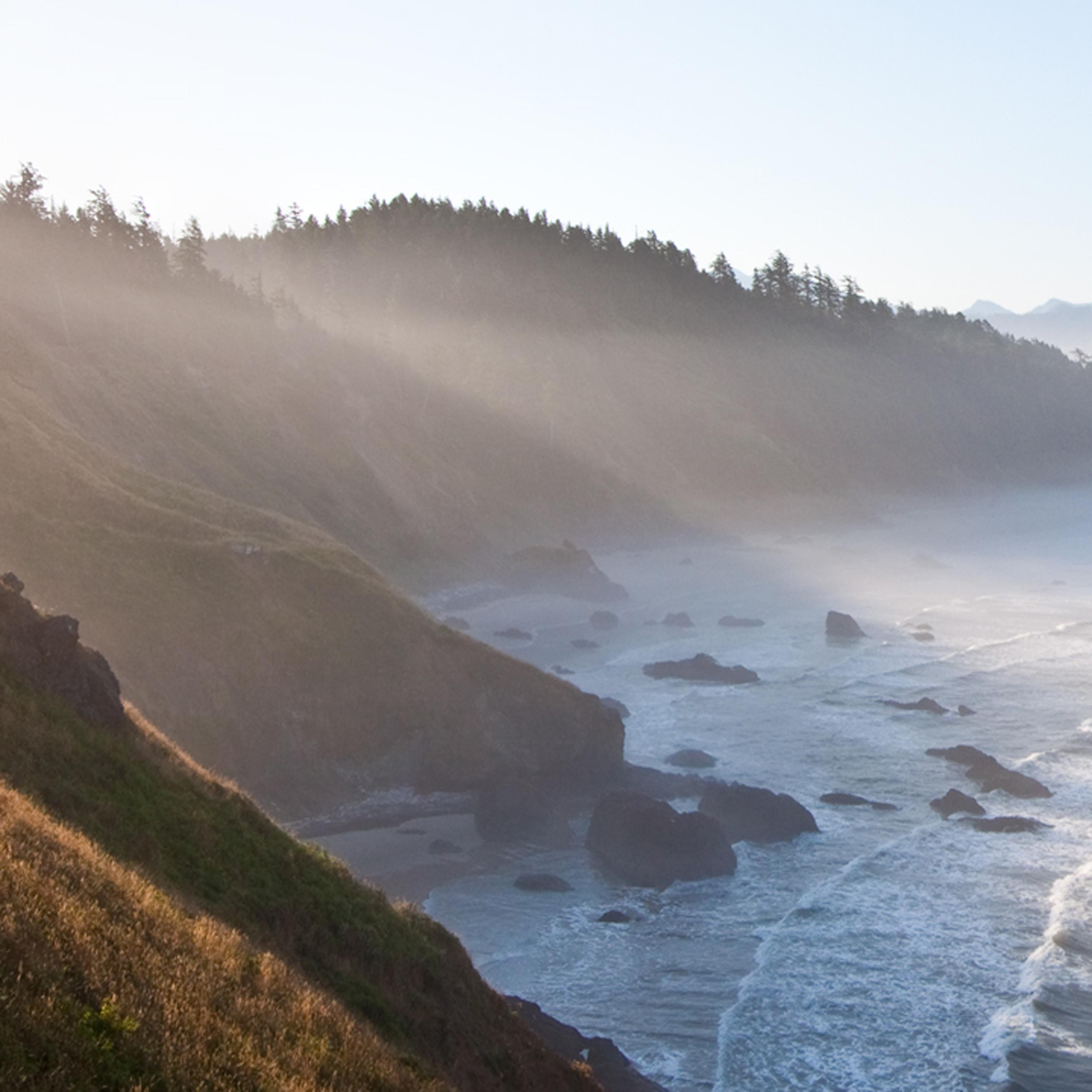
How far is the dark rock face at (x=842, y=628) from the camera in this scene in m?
70.2

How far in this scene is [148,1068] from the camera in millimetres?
9305

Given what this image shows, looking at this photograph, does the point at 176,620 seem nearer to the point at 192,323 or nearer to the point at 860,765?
the point at 860,765

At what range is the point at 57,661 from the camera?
19750 mm

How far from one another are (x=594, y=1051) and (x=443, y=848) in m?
13.3

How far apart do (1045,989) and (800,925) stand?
6334 mm

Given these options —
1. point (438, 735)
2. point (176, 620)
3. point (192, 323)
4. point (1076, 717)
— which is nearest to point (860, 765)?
point (1076, 717)

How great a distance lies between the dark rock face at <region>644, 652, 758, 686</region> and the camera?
58.8 m

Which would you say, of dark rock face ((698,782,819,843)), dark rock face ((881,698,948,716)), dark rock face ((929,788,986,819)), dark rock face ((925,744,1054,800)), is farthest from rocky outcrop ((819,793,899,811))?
dark rock face ((881,698,948,716))

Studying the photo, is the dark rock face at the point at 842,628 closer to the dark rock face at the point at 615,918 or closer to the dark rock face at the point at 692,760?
the dark rock face at the point at 692,760

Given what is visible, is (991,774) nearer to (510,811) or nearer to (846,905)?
(846,905)

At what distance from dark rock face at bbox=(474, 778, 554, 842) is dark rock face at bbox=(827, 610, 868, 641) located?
36.9m

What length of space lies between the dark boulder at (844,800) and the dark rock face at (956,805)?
7.59 feet

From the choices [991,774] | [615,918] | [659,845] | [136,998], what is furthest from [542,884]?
[136,998]

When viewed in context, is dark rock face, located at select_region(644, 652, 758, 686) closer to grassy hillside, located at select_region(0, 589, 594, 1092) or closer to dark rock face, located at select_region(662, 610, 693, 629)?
dark rock face, located at select_region(662, 610, 693, 629)
